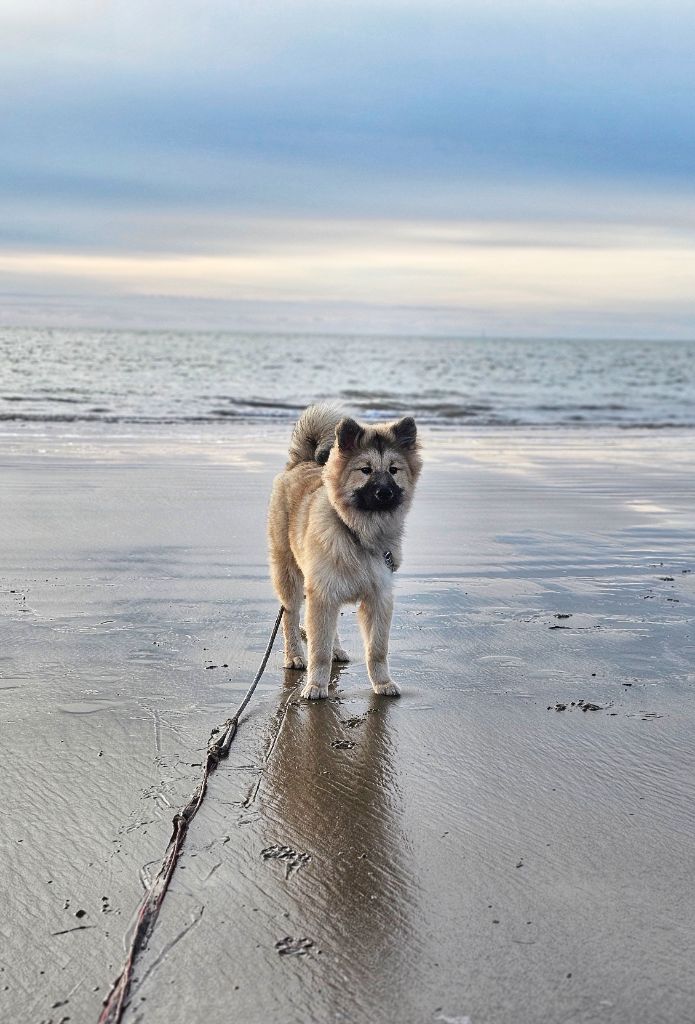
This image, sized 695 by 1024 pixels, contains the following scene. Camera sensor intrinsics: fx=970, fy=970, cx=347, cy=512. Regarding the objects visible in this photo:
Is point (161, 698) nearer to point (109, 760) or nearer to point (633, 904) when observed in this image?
point (109, 760)

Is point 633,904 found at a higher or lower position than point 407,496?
lower

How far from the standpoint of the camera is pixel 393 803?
3686 mm

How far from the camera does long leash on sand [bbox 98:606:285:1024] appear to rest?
8.02ft

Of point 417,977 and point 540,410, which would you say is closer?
point 417,977

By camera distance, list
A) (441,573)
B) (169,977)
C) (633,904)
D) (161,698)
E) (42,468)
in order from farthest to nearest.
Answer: (42,468) < (441,573) < (161,698) < (633,904) < (169,977)

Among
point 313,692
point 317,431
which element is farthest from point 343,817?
point 317,431

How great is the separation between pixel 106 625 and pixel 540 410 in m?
23.0

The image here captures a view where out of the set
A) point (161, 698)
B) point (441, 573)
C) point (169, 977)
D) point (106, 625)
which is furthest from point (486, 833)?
point (441, 573)

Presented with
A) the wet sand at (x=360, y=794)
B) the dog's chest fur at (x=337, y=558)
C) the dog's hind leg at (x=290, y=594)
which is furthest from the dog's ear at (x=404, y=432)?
the wet sand at (x=360, y=794)

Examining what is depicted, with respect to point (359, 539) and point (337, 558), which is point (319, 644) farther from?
point (359, 539)

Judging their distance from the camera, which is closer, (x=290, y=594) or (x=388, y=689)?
(x=388, y=689)

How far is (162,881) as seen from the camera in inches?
118

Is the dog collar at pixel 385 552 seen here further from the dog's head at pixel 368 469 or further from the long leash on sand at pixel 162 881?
the long leash on sand at pixel 162 881

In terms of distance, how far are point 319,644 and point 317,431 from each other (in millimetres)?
1515
